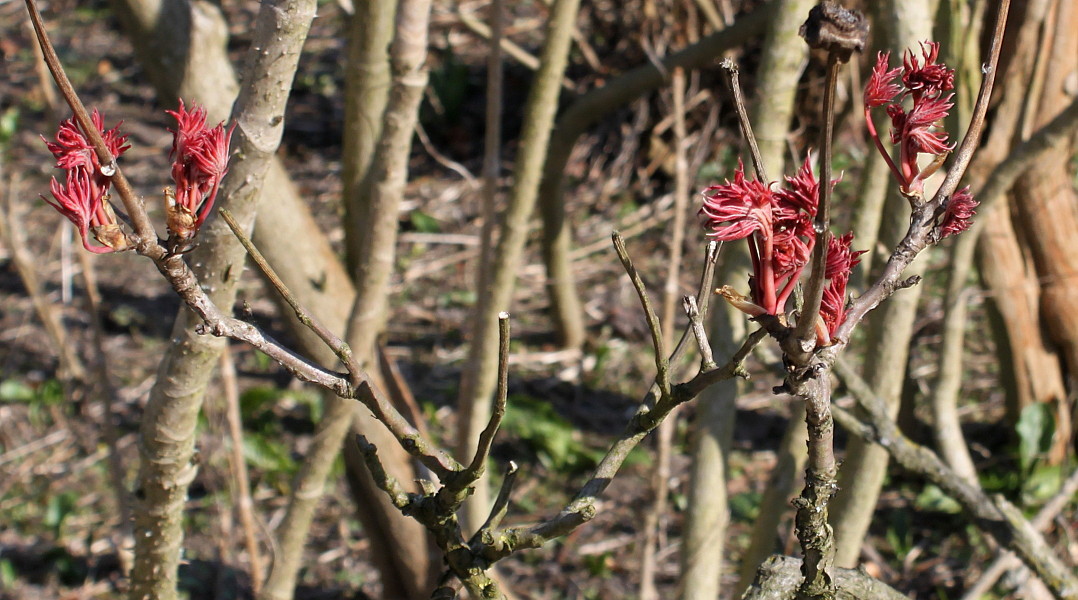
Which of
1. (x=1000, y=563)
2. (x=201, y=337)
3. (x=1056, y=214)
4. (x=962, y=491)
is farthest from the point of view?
(x=1056, y=214)

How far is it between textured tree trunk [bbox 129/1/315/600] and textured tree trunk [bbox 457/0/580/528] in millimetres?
884

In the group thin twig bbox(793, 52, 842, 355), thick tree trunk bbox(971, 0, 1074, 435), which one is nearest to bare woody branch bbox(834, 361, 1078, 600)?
thick tree trunk bbox(971, 0, 1074, 435)

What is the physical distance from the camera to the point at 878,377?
6.68 ft

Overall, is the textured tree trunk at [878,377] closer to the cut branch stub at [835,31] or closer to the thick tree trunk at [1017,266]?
the thick tree trunk at [1017,266]

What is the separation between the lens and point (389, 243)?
75.1 inches

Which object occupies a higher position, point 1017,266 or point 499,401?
point 1017,266

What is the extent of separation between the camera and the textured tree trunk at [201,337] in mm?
1085

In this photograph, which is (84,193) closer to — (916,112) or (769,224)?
(769,224)

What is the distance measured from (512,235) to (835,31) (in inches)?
73.2

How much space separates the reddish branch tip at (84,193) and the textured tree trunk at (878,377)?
59.7 inches

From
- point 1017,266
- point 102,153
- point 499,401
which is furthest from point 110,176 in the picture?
point 1017,266

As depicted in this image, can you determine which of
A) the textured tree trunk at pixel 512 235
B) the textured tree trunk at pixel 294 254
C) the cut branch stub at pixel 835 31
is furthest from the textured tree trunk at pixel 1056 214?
the cut branch stub at pixel 835 31

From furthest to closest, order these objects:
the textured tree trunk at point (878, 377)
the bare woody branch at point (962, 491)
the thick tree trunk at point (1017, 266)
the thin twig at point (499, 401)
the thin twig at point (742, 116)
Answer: the thick tree trunk at point (1017, 266) → the textured tree trunk at point (878, 377) → the bare woody branch at point (962, 491) → the thin twig at point (499, 401) → the thin twig at point (742, 116)

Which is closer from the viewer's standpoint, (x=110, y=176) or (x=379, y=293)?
(x=110, y=176)
